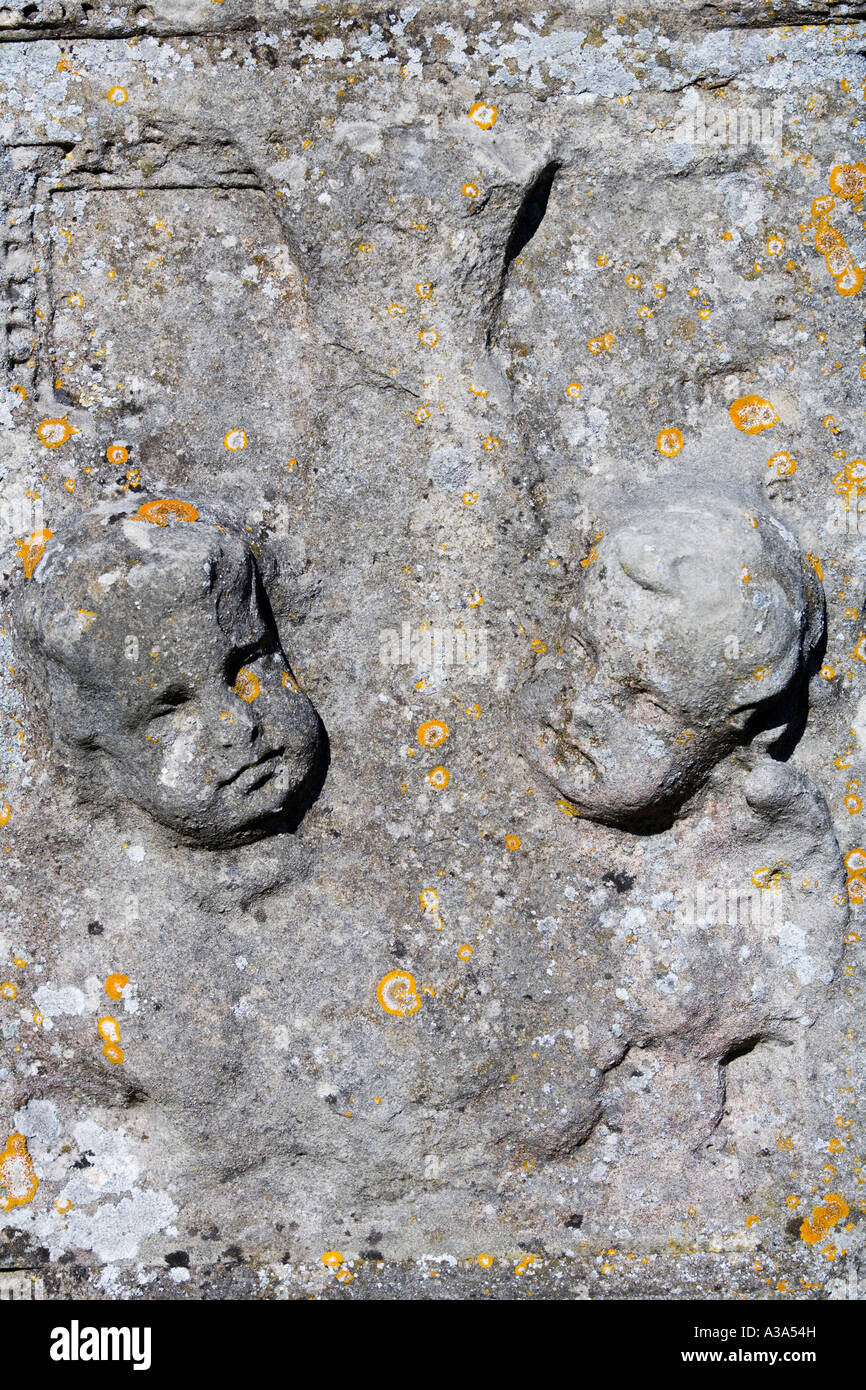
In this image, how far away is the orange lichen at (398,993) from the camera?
258 centimetres

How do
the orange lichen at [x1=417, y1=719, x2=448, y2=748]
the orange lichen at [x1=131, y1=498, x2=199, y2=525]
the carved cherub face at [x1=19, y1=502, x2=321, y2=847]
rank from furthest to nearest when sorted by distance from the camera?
1. the orange lichen at [x1=417, y1=719, x2=448, y2=748]
2. the orange lichen at [x1=131, y1=498, x2=199, y2=525]
3. the carved cherub face at [x1=19, y1=502, x2=321, y2=847]

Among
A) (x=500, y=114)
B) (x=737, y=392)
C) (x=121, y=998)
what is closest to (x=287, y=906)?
(x=121, y=998)

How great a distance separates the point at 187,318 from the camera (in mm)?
2629

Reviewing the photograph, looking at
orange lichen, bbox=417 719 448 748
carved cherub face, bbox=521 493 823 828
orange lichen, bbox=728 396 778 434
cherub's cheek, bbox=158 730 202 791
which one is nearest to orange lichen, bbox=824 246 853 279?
orange lichen, bbox=728 396 778 434

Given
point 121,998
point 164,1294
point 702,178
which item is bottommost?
point 164,1294

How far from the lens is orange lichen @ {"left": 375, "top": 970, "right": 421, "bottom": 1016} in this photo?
258 cm

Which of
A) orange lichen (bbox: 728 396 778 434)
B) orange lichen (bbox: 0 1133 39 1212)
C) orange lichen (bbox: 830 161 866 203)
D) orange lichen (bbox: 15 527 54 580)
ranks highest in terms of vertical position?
orange lichen (bbox: 830 161 866 203)

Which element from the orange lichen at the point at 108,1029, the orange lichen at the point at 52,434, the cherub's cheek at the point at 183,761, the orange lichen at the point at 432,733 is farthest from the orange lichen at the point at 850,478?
the orange lichen at the point at 108,1029

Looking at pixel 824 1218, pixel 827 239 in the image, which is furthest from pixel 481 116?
pixel 824 1218

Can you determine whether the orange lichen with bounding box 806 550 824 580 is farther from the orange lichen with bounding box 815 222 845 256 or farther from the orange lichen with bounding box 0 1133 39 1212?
the orange lichen with bounding box 0 1133 39 1212

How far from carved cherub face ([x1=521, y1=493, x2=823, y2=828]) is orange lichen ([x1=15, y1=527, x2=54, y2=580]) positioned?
1145 millimetres

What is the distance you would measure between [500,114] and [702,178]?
480 mm

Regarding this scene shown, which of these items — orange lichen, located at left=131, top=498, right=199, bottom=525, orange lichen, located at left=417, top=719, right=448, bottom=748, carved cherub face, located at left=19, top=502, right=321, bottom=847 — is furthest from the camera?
orange lichen, located at left=417, top=719, right=448, bottom=748

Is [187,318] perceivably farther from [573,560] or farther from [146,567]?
[573,560]
